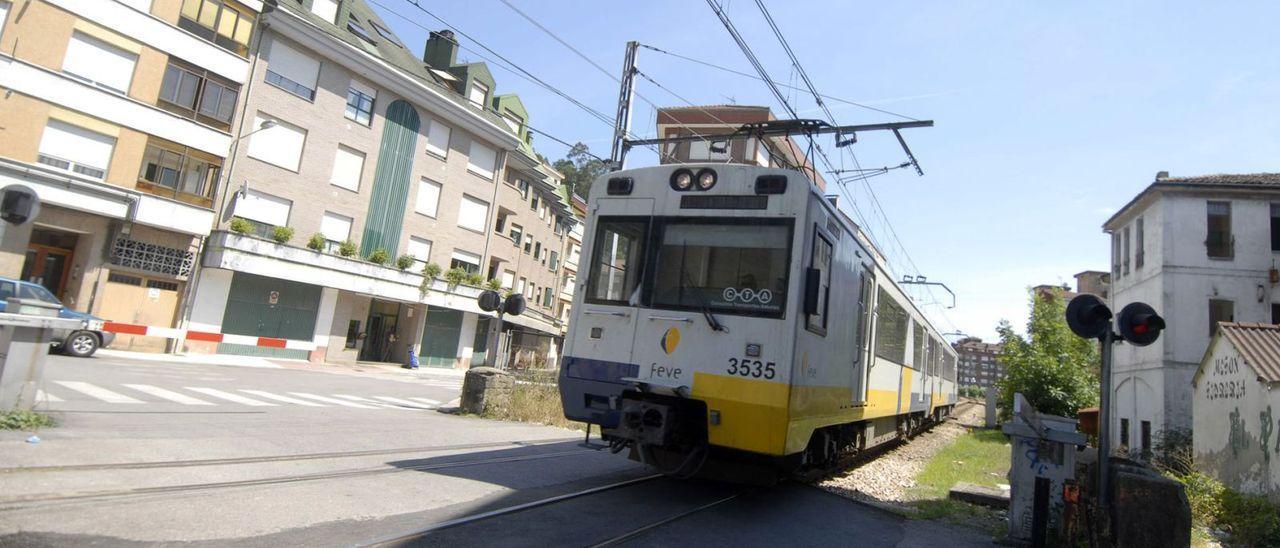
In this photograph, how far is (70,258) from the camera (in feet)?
64.8

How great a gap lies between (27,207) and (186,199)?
55.2 feet

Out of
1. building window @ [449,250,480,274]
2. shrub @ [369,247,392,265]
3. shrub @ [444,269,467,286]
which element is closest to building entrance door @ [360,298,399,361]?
shrub @ [444,269,467,286]

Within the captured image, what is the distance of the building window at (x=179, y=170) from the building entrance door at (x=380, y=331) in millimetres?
8340

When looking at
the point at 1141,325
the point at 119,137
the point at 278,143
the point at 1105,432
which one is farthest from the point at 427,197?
the point at 1105,432

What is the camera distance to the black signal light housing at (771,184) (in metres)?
6.44

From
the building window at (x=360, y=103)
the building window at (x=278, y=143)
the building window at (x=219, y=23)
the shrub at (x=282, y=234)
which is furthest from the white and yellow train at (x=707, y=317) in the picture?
the building window at (x=360, y=103)

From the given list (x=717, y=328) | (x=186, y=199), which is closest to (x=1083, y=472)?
(x=717, y=328)

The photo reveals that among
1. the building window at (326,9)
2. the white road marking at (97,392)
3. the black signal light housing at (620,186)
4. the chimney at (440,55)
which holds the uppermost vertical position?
the chimney at (440,55)

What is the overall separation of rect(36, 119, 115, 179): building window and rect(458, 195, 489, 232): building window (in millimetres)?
13412

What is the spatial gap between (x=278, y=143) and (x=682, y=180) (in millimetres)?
21542

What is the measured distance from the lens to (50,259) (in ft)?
63.8

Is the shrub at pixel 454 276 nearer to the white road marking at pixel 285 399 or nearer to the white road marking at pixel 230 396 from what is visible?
the white road marking at pixel 285 399

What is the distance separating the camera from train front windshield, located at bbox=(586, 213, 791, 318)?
629cm

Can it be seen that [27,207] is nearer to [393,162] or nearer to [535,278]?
[393,162]
